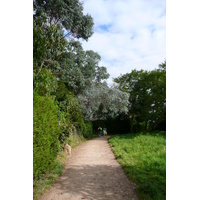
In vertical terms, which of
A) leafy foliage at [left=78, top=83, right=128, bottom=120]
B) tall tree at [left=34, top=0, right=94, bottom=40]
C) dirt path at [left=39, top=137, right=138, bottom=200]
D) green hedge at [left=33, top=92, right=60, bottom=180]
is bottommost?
dirt path at [left=39, top=137, right=138, bottom=200]

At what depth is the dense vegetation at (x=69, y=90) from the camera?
3899 mm

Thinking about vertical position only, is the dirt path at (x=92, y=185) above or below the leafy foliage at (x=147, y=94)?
below

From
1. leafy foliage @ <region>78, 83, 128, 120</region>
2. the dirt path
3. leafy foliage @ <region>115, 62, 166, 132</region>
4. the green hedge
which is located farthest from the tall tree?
leafy foliage @ <region>115, 62, 166, 132</region>

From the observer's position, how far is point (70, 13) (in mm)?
7738

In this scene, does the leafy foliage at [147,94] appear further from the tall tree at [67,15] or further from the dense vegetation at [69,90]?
the tall tree at [67,15]

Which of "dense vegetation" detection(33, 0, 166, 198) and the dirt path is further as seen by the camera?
"dense vegetation" detection(33, 0, 166, 198)

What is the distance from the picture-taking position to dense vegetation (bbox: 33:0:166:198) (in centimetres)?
390

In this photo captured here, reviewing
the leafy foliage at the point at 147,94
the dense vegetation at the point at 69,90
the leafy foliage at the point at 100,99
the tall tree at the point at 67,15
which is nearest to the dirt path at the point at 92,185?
the dense vegetation at the point at 69,90

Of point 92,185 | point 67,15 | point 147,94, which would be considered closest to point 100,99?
point 67,15

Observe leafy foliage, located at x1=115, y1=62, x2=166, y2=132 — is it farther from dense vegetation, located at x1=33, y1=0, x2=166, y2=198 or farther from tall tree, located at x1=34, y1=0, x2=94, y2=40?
tall tree, located at x1=34, y1=0, x2=94, y2=40
